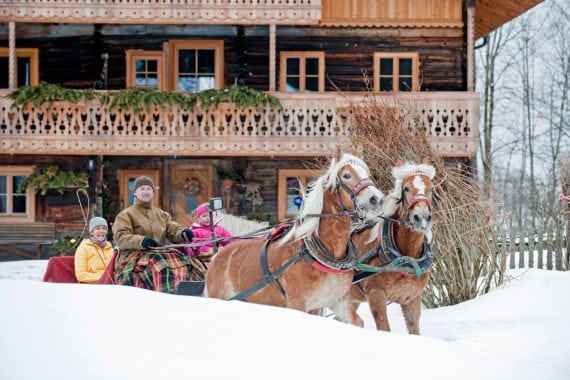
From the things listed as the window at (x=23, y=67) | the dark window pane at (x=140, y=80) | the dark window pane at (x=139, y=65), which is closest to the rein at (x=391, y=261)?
the dark window pane at (x=140, y=80)

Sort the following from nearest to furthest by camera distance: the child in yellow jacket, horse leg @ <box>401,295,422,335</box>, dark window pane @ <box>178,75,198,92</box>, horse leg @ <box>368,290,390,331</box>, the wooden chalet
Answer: horse leg @ <box>368,290,390,331</box> < horse leg @ <box>401,295,422,335</box> < the child in yellow jacket < the wooden chalet < dark window pane @ <box>178,75,198,92</box>

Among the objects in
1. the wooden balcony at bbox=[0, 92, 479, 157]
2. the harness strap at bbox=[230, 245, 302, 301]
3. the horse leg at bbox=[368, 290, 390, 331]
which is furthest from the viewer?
the wooden balcony at bbox=[0, 92, 479, 157]

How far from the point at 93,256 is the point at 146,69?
12660 mm

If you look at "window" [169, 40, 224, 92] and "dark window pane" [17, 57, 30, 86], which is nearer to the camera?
"window" [169, 40, 224, 92]

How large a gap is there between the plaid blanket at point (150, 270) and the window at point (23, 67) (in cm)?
1407

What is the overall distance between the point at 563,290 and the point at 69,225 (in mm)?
14278

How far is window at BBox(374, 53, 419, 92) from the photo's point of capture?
2114 cm

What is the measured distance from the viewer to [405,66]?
2130cm

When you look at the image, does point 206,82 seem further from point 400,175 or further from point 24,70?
point 400,175

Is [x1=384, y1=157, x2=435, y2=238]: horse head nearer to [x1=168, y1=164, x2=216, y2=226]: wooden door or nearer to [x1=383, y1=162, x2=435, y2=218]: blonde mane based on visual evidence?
[x1=383, y1=162, x2=435, y2=218]: blonde mane

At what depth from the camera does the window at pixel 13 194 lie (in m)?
20.9

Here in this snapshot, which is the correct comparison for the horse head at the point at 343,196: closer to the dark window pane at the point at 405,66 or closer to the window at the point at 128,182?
the window at the point at 128,182


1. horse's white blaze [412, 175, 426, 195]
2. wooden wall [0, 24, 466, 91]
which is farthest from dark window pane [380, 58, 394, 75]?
horse's white blaze [412, 175, 426, 195]

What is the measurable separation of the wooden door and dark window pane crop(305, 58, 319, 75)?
3.50 m
